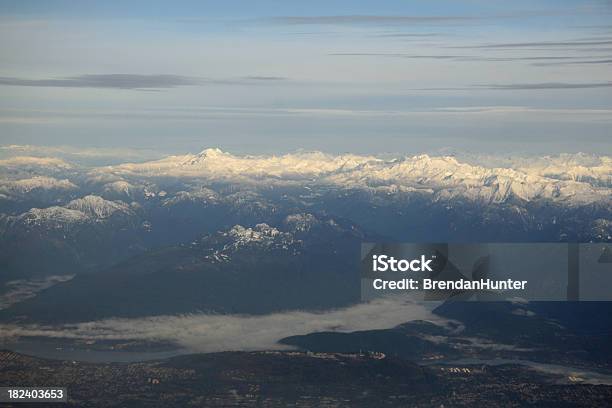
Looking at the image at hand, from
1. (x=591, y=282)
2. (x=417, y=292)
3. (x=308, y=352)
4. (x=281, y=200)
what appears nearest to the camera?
(x=308, y=352)

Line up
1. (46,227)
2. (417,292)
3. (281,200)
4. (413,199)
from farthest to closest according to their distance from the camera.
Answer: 1. (413,199)
2. (281,200)
3. (46,227)
4. (417,292)

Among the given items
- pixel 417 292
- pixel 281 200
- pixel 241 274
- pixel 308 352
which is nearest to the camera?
pixel 308 352

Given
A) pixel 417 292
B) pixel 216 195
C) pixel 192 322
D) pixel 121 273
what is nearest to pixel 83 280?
pixel 121 273

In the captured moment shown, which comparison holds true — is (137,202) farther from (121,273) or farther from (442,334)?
(442,334)

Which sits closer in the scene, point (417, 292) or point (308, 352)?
point (308, 352)

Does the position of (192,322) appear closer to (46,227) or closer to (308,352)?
(308,352)

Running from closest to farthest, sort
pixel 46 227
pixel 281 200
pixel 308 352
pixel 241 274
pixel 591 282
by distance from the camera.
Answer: pixel 308 352 → pixel 591 282 → pixel 241 274 → pixel 46 227 → pixel 281 200

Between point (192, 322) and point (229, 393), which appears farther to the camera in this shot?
point (192, 322)

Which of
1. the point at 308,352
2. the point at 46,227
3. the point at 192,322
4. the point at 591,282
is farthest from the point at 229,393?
the point at 46,227
